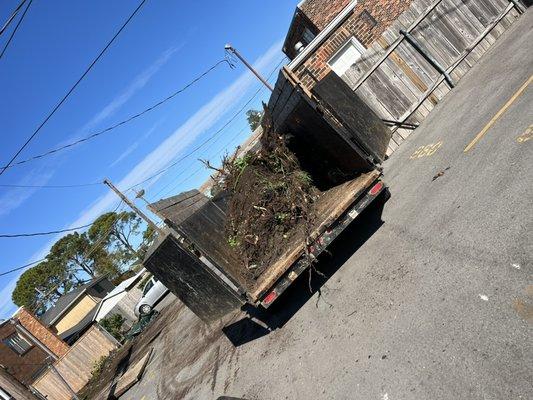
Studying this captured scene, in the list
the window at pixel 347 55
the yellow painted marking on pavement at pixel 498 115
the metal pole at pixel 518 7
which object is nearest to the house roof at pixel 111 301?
the window at pixel 347 55

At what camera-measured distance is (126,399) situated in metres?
11.0

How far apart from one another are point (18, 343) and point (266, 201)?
22.8m

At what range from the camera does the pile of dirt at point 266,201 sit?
24.4 feet

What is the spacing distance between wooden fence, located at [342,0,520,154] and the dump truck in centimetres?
303

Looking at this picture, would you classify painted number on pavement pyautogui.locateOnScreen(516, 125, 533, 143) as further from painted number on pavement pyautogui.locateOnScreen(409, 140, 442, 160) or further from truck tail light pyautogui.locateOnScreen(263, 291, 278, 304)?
truck tail light pyautogui.locateOnScreen(263, 291, 278, 304)

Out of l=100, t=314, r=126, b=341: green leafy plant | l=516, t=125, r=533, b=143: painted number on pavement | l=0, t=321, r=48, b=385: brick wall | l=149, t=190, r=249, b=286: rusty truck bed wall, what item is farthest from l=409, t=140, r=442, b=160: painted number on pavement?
l=0, t=321, r=48, b=385: brick wall

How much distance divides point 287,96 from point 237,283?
354 centimetres

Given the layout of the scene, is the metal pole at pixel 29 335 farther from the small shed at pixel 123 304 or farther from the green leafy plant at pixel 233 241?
the green leafy plant at pixel 233 241

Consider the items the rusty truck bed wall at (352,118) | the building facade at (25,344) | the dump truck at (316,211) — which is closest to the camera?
the dump truck at (316,211)

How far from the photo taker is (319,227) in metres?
6.45

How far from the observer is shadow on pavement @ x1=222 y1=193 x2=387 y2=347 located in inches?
288

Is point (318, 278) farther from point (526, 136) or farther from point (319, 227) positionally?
point (526, 136)

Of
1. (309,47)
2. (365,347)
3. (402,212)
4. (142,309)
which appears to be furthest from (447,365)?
(142,309)

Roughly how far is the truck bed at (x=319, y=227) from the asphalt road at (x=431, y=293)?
845 mm
